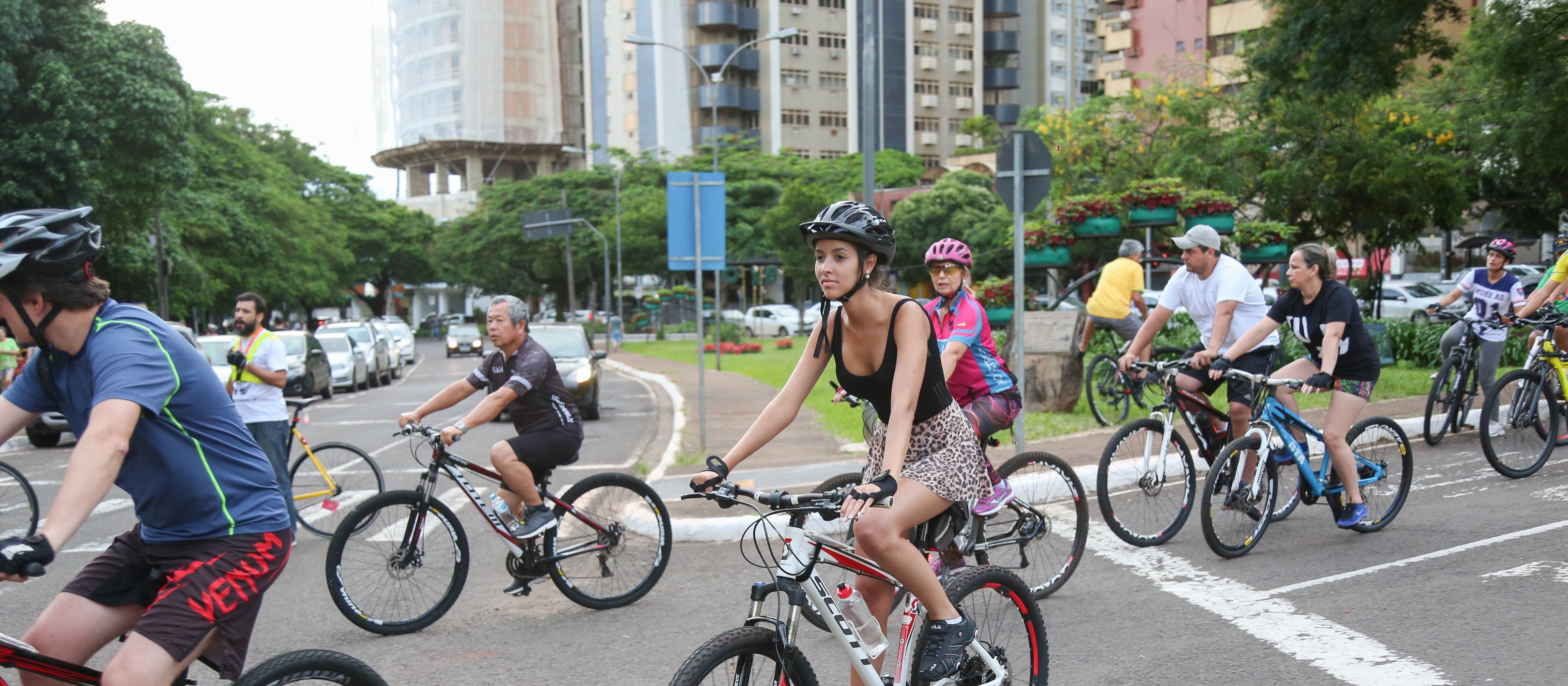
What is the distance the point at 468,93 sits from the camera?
3314 inches

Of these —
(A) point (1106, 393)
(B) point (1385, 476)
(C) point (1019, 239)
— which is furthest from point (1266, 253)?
(B) point (1385, 476)

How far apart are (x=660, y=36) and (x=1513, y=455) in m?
70.9

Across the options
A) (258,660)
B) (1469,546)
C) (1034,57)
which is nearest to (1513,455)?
(1469,546)

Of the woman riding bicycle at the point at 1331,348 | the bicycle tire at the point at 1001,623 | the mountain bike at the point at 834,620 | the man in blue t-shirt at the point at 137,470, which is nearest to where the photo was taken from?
the man in blue t-shirt at the point at 137,470

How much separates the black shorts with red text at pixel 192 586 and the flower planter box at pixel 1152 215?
11987mm

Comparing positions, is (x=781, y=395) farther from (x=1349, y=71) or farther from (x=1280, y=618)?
(x=1349, y=71)

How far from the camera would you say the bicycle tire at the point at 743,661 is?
2807 millimetres

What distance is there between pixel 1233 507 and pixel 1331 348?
105 cm

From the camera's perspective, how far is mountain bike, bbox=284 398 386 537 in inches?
306

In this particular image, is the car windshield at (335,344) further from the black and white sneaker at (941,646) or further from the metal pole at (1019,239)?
the black and white sneaker at (941,646)

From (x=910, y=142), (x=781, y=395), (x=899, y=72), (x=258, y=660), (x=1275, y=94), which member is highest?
(x=899, y=72)

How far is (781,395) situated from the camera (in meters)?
3.57

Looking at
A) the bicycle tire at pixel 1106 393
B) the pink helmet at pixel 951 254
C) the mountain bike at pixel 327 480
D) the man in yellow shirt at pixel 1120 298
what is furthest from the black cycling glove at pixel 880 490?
the man in yellow shirt at pixel 1120 298

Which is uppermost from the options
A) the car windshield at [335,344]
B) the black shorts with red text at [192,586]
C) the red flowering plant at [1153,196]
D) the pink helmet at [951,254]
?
the red flowering plant at [1153,196]
